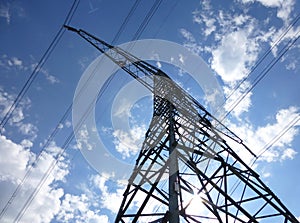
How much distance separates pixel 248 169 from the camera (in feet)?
29.6

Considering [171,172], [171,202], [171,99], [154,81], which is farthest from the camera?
[154,81]

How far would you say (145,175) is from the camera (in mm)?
8539

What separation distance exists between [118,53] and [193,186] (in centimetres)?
848

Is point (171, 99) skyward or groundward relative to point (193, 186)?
skyward

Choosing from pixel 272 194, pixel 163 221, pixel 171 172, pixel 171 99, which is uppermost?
pixel 171 99

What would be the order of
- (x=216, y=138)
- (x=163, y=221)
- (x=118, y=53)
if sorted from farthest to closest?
(x=118, y=53)
(x=216, y=138)
(x=163, y=221)

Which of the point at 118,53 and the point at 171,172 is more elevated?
the point at 118,53

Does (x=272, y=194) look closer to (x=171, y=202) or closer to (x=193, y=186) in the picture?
(x=193, y=186)

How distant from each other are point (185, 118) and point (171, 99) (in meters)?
1.40

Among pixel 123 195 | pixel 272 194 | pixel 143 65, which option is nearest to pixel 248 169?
pixel 272 194

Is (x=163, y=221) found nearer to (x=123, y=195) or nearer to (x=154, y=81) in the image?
(x=123, y=195)

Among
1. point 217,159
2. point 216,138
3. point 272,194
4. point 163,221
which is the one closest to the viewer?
point 163,221

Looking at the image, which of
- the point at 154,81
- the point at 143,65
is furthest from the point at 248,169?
the point at 143,65

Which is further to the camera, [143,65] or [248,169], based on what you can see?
[143,65]
